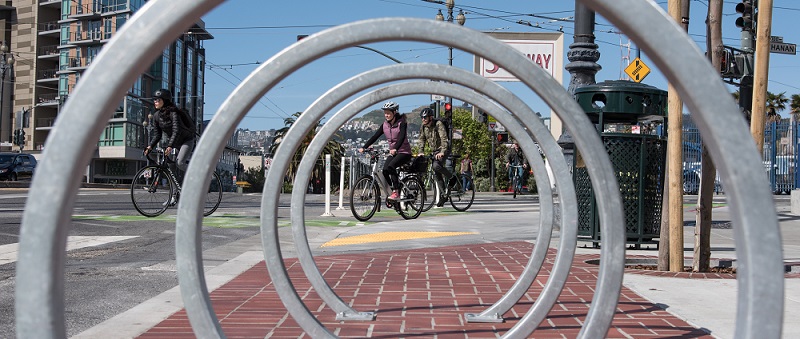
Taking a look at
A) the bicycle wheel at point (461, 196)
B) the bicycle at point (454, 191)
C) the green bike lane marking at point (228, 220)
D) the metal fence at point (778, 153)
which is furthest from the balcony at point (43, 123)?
the green bike lane marking at point (228, 220)

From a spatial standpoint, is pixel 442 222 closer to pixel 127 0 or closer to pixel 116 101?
pixel 116 101

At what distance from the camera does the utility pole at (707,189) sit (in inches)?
289

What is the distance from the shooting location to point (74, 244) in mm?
9070

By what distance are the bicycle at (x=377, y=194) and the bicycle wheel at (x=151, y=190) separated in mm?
2823

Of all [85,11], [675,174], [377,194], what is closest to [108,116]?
[675,174]

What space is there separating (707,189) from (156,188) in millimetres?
8456

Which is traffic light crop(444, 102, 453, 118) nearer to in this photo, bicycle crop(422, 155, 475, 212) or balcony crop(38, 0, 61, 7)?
bicycle crop(422, 155, 475, 212)

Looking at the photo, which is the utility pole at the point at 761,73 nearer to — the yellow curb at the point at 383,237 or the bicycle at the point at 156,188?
the yellow curb at the point at 383,237

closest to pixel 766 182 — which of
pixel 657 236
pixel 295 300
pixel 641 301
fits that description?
pixel 295 300

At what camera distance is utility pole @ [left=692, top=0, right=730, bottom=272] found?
7328 mm

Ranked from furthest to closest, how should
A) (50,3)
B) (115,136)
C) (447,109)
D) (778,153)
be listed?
(50,3) → (115,136) → (778,153) → (447,109)

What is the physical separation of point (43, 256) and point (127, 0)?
72613 millimetres

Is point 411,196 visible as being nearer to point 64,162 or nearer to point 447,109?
point 64,162

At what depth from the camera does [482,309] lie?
5.27 meters
